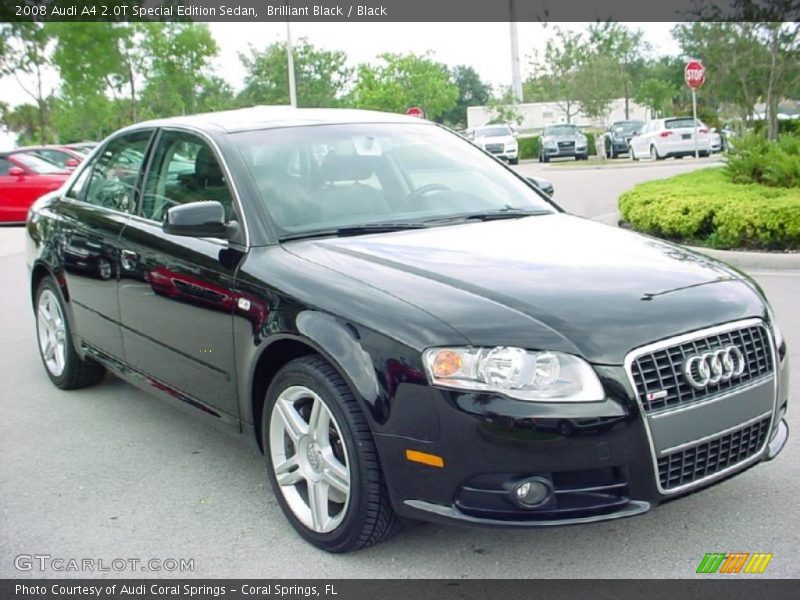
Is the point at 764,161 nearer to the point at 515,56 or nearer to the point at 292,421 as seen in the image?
the point at 292,421

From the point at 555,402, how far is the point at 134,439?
2853 mm

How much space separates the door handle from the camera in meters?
4.70

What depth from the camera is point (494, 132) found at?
36656 millimetres

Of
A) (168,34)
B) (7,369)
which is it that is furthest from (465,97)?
(7,369)

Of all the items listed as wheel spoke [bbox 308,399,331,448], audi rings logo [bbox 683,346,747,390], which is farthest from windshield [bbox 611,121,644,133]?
wheel spoke [bbox 308,399,331,448]

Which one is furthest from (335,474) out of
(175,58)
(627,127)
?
(175,58)

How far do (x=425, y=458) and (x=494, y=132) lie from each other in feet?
113

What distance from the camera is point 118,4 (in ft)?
106

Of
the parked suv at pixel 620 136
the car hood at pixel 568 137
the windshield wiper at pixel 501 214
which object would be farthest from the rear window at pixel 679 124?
the windshield wiper at pixel 501 214

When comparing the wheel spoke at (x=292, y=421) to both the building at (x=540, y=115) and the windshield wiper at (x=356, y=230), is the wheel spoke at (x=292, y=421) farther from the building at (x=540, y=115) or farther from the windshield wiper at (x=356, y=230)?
the building at (x=540, y=115)

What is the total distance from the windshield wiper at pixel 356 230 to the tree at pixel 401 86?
47026 mm

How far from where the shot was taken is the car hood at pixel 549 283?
3102mm

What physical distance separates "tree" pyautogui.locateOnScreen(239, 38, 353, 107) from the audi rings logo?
167 feet

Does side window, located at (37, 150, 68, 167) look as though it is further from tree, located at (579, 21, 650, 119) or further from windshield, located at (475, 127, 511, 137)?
tree, located at (579, 21, 650, 119)
